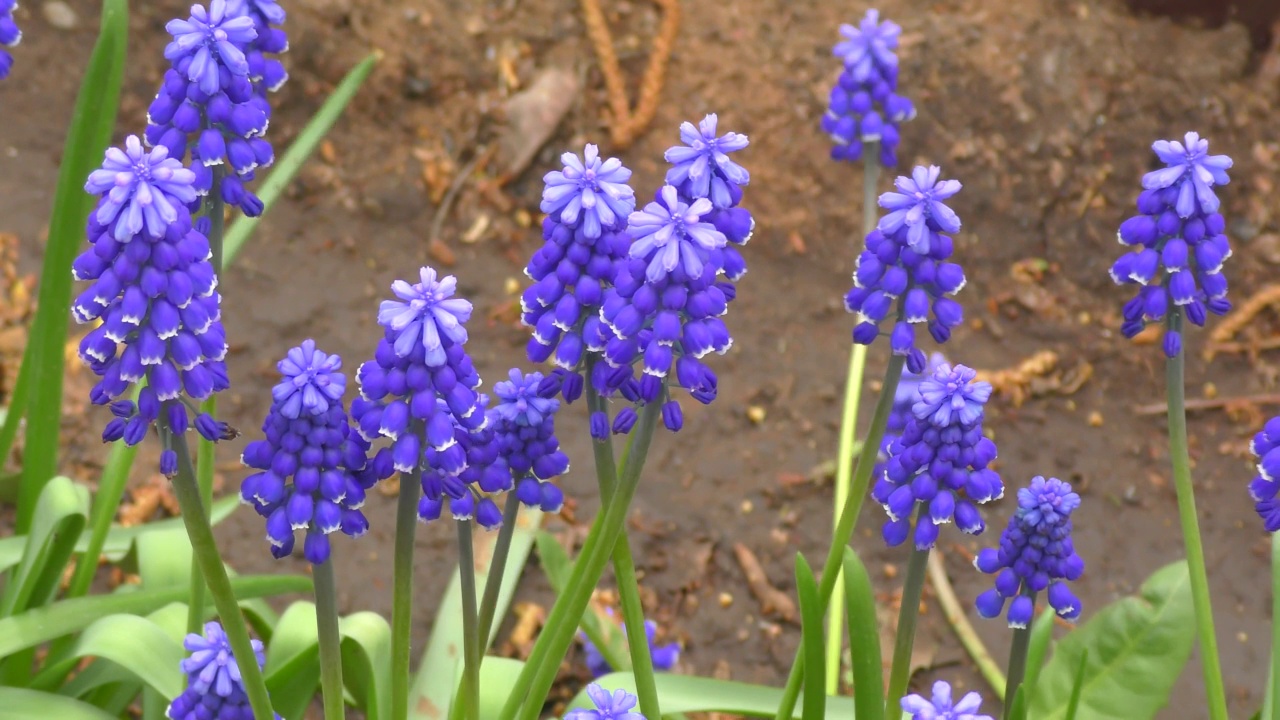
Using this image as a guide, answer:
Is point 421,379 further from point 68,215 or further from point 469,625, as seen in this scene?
point 68,215

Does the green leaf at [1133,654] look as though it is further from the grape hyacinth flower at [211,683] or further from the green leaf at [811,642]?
the grape hyacinth flower at [211,683]

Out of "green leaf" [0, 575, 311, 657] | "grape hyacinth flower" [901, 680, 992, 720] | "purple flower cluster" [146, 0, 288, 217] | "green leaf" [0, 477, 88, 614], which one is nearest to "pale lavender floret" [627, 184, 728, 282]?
"grape hyacinth flower" [901, 680, 992, 720]

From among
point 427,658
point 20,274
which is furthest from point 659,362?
point 20,274

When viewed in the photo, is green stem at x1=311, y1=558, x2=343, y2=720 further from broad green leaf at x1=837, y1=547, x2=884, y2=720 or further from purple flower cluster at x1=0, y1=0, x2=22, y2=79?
purple flower cluster at x1=0, y1=0, x2=22, y2=79

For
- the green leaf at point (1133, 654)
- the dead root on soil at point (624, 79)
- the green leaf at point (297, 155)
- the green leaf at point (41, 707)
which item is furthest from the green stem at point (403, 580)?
the dead root on soil at point (624, 79)

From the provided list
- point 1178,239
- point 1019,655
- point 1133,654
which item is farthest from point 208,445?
point 1133,654
